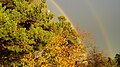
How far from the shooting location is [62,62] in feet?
111

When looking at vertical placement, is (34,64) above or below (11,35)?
below

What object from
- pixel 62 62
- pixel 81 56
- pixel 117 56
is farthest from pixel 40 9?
pixel 117 56

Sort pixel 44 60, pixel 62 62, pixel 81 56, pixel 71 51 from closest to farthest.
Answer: pixel 44 60, pixel 62 62, pixel 71 51, pixel 81 56

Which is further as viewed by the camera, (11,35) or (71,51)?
(71,51)

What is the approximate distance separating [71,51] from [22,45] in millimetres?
15343

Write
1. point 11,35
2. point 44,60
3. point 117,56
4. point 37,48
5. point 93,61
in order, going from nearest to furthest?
point 11,35 → point 37,48 → point 44,60 → point 93,61 → point 117,56

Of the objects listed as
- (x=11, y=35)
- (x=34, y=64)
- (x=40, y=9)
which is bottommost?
(x=34, y=64)

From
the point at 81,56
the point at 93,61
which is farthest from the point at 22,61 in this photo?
the point at 93,61

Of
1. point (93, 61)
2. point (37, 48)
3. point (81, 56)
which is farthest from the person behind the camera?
point (93, 61)

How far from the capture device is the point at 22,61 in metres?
28.5

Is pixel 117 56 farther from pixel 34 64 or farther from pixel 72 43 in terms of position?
pixel 34 64

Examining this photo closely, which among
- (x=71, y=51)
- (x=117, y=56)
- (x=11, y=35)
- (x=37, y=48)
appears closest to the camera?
(x=11, y=35)

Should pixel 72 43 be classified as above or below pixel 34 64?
above

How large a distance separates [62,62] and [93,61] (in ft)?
69.1
